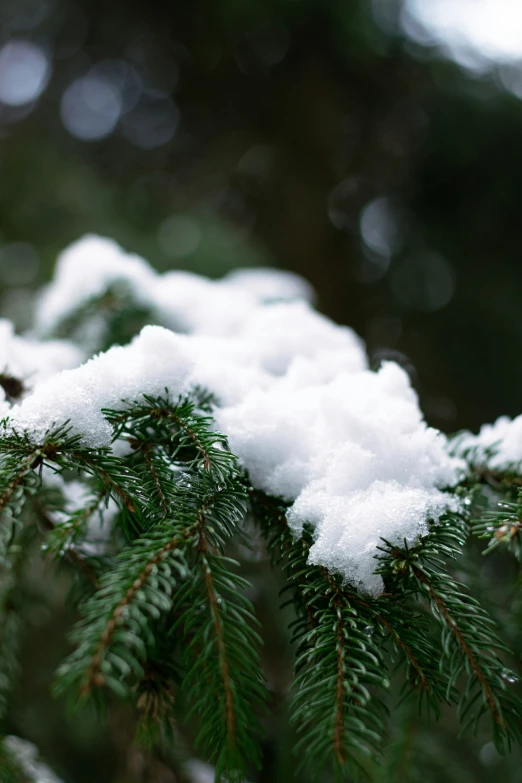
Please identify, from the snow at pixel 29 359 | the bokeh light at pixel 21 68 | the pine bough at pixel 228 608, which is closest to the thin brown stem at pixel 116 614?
the pine bough at pixel 228 608

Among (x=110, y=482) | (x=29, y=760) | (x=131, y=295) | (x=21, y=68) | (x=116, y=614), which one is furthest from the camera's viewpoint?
(x=21, y=68)

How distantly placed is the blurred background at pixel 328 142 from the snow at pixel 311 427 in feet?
5.12

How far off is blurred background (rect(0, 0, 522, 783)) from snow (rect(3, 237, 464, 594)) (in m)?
1.56

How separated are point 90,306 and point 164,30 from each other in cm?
222

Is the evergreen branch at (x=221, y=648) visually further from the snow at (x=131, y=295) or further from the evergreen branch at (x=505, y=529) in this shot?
the snow at (x=131, y=295)

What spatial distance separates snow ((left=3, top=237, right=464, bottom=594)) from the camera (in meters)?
0.64

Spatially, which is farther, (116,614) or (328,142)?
(328,142)

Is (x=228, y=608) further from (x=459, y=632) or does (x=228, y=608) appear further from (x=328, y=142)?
(x=328, y=142)

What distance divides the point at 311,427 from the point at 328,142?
247 cm

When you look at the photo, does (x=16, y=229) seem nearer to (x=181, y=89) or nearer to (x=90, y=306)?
(x=90, y=306)

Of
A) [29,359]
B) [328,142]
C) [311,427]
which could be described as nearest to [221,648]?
[311,427]

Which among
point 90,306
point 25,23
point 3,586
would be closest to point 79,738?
point 3,586

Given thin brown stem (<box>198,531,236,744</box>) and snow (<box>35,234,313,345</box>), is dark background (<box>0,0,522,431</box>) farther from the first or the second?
thin brown stem (<box>198,531,236,744</box>)

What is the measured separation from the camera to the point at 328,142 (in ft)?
9.45
